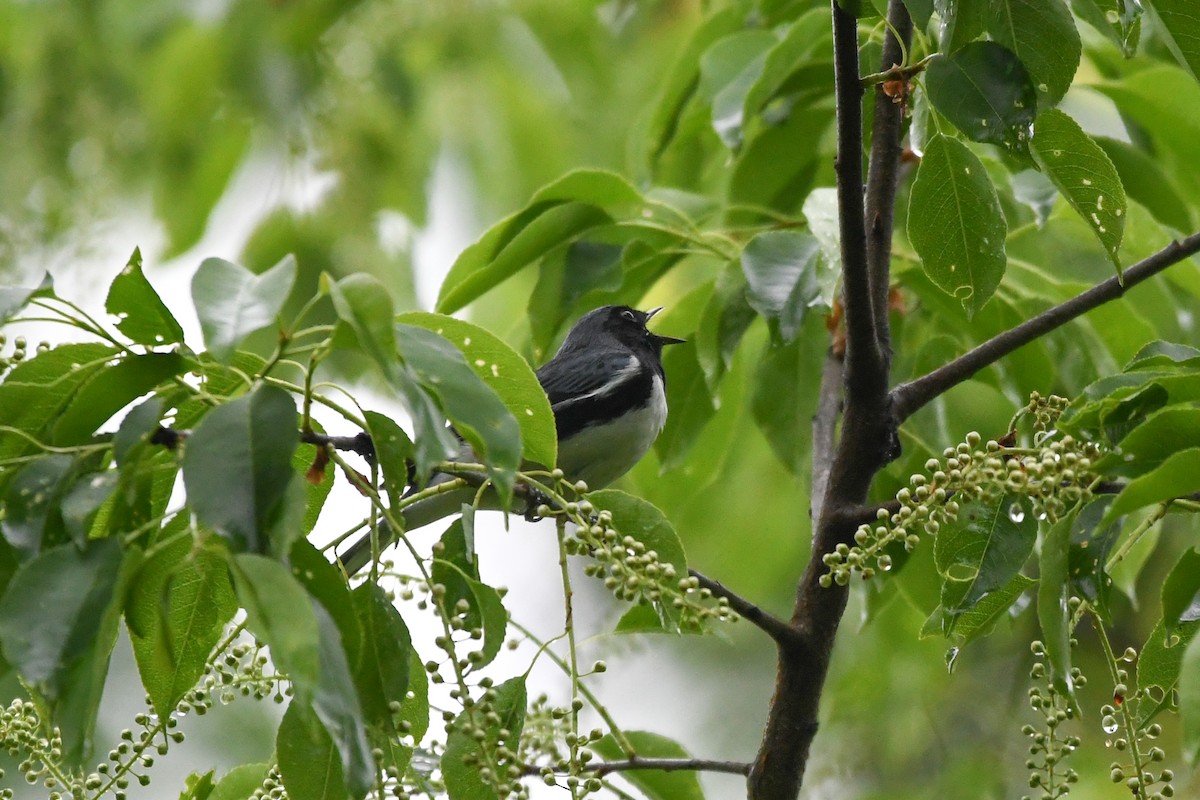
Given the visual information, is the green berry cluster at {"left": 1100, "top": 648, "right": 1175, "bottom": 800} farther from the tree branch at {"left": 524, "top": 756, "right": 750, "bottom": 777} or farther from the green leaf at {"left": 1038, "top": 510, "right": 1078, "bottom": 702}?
the tree branch at {"left": 524, "top": 756, "right": 750, "bottom": 777}

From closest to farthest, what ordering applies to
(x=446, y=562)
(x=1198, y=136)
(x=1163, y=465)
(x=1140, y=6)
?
(x=1163, y=465) → (x=446, y=562) → (x=1140, y=6) → (x=1198, y=136)

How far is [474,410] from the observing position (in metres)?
1.30

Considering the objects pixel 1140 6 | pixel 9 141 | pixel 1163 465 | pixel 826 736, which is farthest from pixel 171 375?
pixel 826 736

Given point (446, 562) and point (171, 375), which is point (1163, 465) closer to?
point (446, 562)

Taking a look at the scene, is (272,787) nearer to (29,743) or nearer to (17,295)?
(29,743)

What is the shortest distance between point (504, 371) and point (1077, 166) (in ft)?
2.72

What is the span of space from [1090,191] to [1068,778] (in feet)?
2.53

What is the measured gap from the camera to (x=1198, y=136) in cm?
282

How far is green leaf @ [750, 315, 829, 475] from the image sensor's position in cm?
285

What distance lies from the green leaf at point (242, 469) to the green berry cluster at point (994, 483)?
2.36ft

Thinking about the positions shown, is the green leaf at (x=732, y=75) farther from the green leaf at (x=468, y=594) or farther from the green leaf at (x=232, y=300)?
the green leaf at (x=232, y=300)

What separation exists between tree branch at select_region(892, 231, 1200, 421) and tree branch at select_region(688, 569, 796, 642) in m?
0.40

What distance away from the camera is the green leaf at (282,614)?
3.50ft

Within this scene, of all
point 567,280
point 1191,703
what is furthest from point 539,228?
point 1191,703
